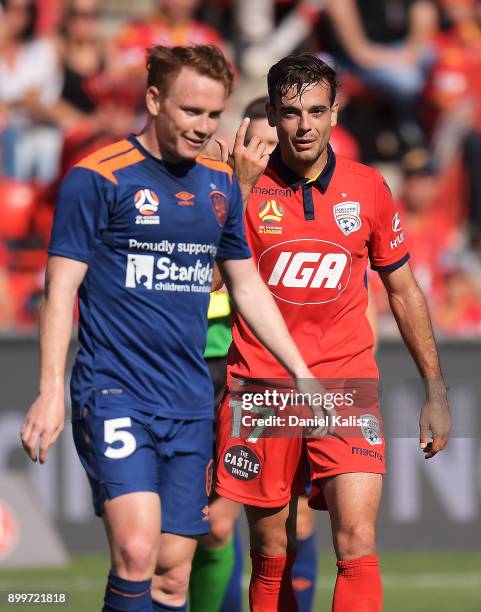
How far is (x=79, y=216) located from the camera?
509cm

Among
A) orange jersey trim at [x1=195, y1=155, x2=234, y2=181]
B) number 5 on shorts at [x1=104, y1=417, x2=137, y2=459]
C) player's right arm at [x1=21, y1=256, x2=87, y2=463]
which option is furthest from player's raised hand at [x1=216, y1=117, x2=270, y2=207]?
number 5 on shorts at [x1=104, y1=417, x2=137, y2=459]

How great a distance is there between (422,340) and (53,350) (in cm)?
188

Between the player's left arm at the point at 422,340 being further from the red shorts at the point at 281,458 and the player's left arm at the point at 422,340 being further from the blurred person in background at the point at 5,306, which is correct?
the blurred person in background at the point at 5,306

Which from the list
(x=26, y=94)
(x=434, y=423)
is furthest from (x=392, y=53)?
(x=434, y=423)

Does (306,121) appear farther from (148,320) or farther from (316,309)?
(148,320)

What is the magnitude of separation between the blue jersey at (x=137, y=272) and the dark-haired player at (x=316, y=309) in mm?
713

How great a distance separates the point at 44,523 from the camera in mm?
9820

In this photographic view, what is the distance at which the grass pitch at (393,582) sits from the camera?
848cm

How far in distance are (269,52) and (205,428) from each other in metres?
8.06

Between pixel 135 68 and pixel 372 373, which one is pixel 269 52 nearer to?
pixel 135 68

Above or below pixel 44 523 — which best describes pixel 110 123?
above

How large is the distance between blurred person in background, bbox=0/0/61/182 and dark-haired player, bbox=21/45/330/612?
6.77m

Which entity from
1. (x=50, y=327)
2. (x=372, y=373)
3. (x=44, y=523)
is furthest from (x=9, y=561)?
(x=50, y=327)

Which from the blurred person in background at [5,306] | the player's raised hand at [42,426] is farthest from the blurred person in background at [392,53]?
the player's raised hand at [42,426]
